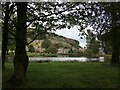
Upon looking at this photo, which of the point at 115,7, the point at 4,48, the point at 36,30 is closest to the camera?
the point at 115,7

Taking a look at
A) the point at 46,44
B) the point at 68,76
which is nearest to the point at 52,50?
the point at 46,44

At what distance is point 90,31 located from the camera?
488cm

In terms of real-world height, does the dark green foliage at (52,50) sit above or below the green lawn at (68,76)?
above

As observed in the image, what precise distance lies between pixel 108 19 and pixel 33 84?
1848 mm

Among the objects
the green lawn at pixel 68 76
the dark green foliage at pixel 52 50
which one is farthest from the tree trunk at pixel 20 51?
the dark green foliage at pixel 52 50

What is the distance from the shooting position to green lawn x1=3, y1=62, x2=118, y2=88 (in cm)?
452

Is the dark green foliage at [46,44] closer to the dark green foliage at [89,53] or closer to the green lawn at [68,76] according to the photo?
the green lawn at [68,76]

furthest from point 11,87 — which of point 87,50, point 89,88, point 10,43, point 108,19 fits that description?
point 10,43

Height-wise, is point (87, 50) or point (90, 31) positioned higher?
point (90, 31)

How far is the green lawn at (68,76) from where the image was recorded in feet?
14.8

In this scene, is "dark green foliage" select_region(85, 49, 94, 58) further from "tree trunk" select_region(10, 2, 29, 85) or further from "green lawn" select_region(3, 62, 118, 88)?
"tree trunk" select_region(10, 2, 29, 85)

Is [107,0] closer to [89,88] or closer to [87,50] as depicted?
[87,50]

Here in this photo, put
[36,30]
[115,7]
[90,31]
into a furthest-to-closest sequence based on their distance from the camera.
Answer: [36,30], [90,31], [115,7]

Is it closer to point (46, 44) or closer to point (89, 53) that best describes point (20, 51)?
point (46, 44)
